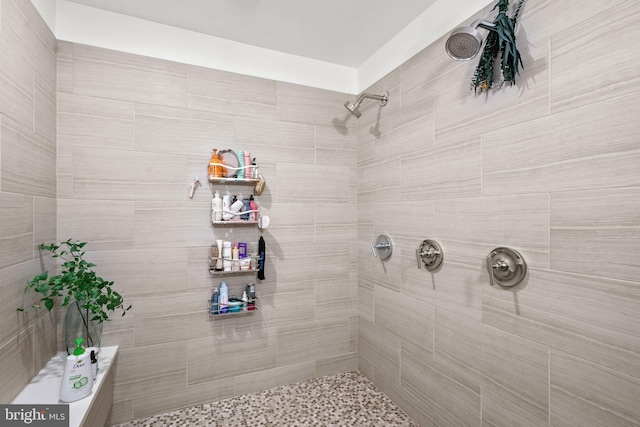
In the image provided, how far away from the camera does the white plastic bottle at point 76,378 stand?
1.21m

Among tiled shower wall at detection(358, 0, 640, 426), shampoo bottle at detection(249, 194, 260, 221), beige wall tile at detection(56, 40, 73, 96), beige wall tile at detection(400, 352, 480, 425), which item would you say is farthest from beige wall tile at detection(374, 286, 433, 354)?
beige wall tile at detection(56, 40, 73, 96)

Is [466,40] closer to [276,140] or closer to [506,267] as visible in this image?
[506,267]

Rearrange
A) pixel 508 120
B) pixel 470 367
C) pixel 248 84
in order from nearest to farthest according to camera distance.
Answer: pixel 508 120 < pixel 470 367 < pixel 248 84

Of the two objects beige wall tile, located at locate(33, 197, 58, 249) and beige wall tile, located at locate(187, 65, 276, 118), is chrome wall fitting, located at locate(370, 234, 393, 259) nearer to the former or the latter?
beige wall tile, located at locate(187, 65, 276, 118)

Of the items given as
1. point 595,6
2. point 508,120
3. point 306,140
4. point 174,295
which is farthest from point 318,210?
point 595,6

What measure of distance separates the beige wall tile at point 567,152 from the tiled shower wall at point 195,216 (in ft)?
3.72

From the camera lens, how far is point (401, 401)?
1.84m

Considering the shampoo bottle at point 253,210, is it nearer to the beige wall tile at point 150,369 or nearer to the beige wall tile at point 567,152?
the beige wall tile at point 150,369

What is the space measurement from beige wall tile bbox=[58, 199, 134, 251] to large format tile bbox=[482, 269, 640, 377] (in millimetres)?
1898

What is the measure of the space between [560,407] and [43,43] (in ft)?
8.65

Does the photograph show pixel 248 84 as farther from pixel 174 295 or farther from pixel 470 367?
pixel 470 367

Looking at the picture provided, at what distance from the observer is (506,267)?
1228mm

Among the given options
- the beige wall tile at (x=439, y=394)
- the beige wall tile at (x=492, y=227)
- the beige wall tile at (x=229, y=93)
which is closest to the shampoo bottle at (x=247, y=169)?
the beige wall tile at (x=229, y=93)

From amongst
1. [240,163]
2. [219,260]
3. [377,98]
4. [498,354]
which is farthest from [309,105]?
[498,354]
